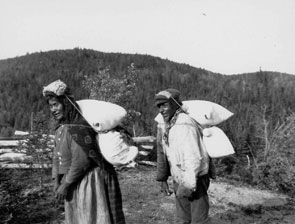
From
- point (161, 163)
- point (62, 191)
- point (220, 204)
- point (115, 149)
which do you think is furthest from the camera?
point (220, 204)

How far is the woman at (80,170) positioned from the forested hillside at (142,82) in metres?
46.7

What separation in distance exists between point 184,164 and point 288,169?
973 centimetres

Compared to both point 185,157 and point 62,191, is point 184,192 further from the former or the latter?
point 62,191

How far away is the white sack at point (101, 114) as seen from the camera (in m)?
2.54

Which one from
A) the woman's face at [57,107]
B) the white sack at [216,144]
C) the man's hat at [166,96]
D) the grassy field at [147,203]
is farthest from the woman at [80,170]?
the grassy field at [147,203]

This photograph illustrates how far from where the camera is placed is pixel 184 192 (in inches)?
115

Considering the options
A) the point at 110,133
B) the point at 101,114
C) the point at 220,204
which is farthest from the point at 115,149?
the point at 220,204

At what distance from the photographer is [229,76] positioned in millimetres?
100875

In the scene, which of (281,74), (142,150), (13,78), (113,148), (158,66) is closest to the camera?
(113,148)

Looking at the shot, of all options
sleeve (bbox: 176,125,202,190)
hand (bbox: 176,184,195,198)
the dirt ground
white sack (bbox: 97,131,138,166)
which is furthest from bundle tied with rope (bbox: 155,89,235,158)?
the dirt ground

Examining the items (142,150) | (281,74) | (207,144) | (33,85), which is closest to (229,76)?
(281,74)

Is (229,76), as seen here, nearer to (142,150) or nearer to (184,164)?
(142,150)

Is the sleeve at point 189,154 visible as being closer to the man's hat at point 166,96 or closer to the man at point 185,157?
the man at point 185,157

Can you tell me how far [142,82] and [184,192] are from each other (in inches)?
2976
